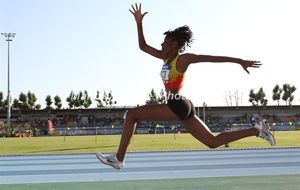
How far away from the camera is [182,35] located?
476 centimetres

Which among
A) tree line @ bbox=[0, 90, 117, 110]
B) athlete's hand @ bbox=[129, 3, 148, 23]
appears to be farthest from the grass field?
tree line @ bbox=[0, 90, 117, 110]

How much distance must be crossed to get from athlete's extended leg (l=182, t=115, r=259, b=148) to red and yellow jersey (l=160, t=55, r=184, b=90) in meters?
0.34

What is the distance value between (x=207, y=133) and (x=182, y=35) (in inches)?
37.3

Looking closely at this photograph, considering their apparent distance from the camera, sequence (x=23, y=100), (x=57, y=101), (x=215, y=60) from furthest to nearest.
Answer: (x=57, y=101) → (x=23, y=100) → (x=215, y=60)

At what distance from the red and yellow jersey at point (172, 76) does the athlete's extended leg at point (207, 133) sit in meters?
0.34

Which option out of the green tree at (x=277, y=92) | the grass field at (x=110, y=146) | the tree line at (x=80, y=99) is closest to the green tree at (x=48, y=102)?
the tree line at (x=80, y=99)

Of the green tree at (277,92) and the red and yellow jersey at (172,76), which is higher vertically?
the green tree at (277,92)

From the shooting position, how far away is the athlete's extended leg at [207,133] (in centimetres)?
466

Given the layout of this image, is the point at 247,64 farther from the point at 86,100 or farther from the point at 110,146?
the point at 86,100

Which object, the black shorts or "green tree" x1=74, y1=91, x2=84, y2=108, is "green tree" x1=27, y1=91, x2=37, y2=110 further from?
the black shorts

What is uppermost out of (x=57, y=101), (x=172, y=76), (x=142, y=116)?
(x=57, y=101)

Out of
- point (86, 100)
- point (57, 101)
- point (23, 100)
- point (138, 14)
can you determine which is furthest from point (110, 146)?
point (86, 100)

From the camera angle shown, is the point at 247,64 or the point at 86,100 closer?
the point at 247,64

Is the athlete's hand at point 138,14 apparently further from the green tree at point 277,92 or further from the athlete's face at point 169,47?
the green tree at point 277,92
